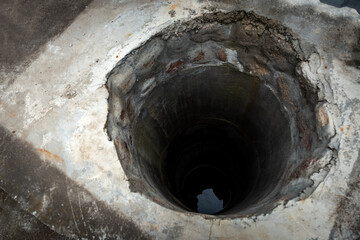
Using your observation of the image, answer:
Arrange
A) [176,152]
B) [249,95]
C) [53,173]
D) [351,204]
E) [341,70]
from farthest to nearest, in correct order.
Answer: [176,152]
[249,95]
[341,70]
[53,173]
[351,204]

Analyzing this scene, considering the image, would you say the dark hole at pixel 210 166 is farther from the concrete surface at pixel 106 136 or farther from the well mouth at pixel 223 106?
the concrete surface at pixel 106 136

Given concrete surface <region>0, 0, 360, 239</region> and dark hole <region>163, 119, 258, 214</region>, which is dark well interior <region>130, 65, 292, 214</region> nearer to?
dark hole <region>163, 119, 258, 214</region>

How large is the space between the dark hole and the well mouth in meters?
0.03

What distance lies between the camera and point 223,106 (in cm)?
389

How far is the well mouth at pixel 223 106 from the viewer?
2521 millimetres

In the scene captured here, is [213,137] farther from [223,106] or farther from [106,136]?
[106,136]

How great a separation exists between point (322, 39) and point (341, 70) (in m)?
0.37

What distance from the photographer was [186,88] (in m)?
3.47

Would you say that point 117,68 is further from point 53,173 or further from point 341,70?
point 341,70

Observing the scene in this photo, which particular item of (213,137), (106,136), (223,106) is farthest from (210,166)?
(106,136)

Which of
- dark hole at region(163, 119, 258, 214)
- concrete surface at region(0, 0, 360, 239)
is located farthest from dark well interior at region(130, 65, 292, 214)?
concrete surface at region(0, 0, 360, 239)

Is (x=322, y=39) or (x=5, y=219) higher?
(x=322, y=39)

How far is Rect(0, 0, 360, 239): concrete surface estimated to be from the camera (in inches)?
79.5

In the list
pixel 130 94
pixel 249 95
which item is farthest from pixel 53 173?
pixel 249 95
